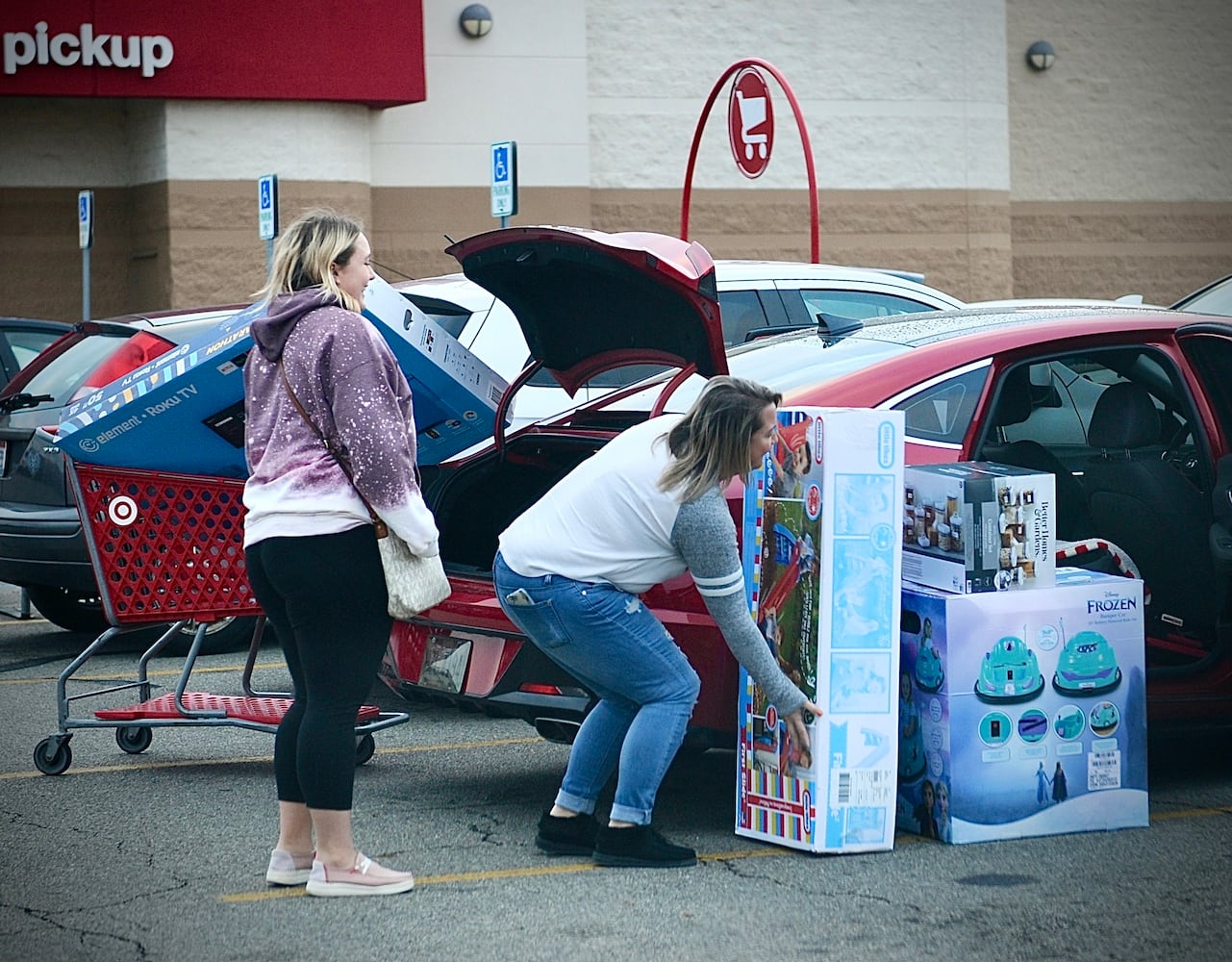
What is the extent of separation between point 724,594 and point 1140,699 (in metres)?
1.43

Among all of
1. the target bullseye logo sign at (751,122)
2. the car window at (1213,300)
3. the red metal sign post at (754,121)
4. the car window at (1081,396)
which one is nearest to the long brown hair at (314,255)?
the car window at (1081,396)

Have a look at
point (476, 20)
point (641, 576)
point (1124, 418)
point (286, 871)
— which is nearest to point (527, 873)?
point (286, 871)

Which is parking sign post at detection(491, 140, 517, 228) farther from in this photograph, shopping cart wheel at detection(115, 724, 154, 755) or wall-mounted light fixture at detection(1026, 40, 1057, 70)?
wall-mounted light fixture at detection(1026, 40, 1057, 70)

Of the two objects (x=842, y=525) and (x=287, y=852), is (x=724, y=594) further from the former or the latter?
(x=287, y=852)

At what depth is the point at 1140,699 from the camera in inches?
203

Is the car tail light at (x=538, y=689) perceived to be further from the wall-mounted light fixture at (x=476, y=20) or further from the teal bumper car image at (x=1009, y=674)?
the wall-mounted light fixture at (x=476, y=20)

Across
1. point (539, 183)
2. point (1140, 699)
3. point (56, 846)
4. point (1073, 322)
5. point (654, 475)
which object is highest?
point (539, 183)

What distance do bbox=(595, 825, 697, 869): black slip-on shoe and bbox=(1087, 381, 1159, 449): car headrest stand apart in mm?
2248

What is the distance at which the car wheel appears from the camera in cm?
948

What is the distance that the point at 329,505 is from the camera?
4484 mm

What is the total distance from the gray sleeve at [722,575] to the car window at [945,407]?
925 millimetres

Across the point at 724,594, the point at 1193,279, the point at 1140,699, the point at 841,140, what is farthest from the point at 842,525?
the point at 1193,279

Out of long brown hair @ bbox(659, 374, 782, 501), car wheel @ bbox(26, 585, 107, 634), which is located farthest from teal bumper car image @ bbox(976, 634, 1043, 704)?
car wheel @ bbox(26, 585, 107, 634)

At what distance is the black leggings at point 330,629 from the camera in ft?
14.7
